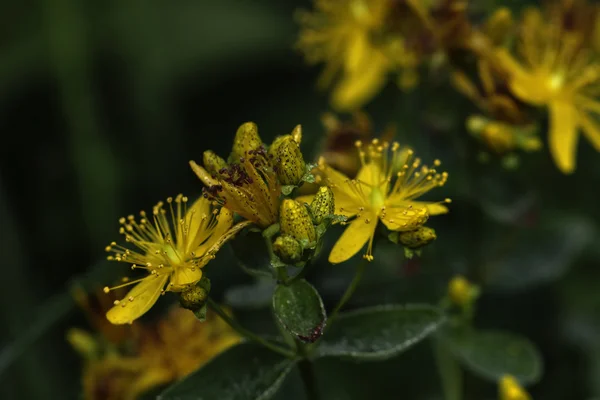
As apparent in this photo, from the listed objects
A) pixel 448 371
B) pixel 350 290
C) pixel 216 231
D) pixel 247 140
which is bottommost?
pixel 448 371

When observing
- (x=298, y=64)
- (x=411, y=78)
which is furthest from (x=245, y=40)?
(x=411, y=78)

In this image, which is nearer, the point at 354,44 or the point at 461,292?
the point at 461,292

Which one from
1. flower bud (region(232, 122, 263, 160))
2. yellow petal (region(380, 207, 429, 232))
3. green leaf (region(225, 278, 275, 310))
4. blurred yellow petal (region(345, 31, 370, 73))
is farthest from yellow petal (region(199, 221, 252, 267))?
blurred yellow petal (region(345, 31, 370, 73))

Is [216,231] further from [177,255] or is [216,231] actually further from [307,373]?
[307,373]

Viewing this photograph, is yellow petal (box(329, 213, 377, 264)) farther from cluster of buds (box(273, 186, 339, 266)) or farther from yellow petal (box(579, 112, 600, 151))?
yellow petal (box(579, 112, 600, 151))

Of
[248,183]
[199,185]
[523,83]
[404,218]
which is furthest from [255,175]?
[199,185]

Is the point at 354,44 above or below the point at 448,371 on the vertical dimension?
above

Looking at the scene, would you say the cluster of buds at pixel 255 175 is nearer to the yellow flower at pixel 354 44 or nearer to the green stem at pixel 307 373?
the green stem at pixel 307 373
